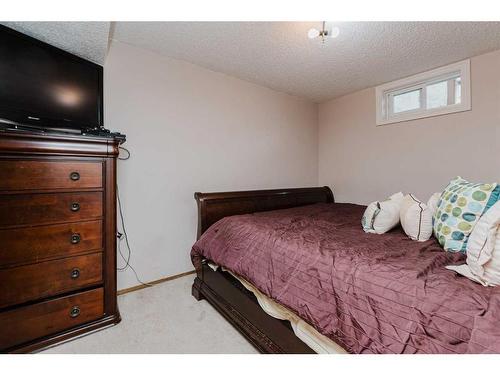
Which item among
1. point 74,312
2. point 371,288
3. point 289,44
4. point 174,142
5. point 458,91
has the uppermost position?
point 289,44

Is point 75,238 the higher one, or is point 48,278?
point 75,238

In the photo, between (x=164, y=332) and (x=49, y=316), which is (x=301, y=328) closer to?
(x=164, y=332)

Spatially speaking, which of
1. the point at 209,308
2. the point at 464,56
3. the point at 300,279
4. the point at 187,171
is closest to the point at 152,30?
the point at 187,171

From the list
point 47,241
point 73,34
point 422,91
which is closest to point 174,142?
point 73,34

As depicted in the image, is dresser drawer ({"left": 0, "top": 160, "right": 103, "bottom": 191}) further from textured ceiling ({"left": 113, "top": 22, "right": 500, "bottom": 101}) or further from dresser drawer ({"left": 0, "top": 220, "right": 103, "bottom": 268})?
textured ceiling ({"left": 113, "top": 22, "right": 500, "bottom": 101})

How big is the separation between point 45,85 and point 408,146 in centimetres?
341

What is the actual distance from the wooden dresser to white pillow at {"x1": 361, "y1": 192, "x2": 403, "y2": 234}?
177 cm

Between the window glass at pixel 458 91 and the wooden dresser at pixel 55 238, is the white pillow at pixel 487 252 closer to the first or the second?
the wooden dresser at pixel 55 238

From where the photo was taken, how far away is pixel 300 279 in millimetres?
1163

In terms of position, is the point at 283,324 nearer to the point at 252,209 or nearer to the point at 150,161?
the point at 252,209

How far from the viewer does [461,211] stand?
118 centimetres

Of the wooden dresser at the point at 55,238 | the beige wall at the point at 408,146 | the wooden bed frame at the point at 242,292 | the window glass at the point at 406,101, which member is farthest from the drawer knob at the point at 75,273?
the window glass at the point at 406,101

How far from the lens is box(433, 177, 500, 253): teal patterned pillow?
3.70 feet
